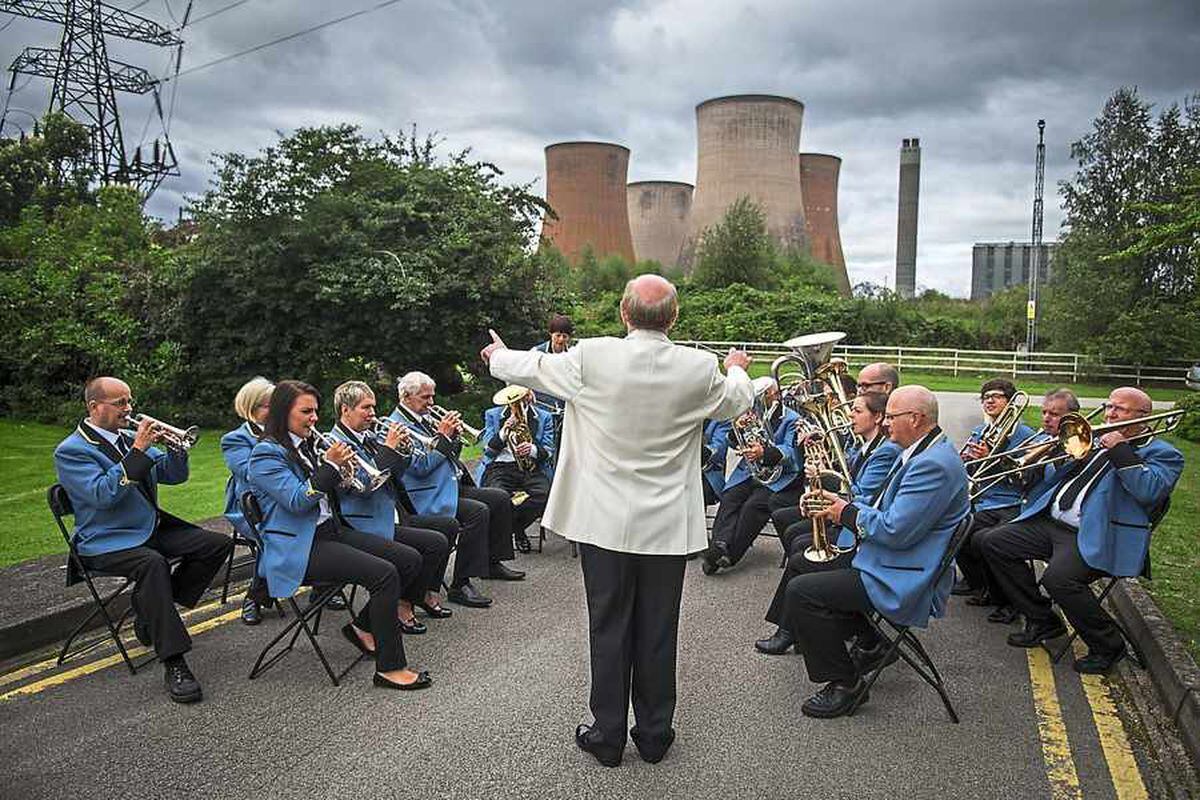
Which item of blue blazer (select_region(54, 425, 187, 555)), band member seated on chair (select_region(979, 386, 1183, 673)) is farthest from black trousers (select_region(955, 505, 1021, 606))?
blue blazer (select_region(54, 425, 187, 555))

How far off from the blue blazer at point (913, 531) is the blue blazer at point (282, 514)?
9.62ft

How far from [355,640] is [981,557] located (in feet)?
14.0

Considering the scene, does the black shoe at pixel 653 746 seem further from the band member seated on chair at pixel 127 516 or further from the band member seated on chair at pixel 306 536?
the band member seated on chair at pixel 127 516

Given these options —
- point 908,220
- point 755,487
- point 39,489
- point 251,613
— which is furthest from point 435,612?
point 908,220

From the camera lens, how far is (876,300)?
140ft

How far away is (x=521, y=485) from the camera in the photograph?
26.6ft

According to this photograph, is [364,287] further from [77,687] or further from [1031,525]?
[1031,525]

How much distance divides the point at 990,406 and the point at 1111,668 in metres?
2.06

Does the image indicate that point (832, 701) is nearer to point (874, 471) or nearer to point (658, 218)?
point (874, 471)

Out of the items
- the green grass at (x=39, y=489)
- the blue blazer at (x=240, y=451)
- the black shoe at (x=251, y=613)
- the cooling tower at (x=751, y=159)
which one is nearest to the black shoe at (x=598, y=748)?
the blue blazer at (x=240, y=451)

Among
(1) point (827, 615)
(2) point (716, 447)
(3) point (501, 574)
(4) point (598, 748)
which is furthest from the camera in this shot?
(2) point (716, 447)

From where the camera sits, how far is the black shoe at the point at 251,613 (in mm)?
5910

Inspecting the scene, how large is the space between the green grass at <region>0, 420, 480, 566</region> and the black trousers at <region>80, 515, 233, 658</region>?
258 centimetres

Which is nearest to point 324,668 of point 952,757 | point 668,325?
point 668,325
